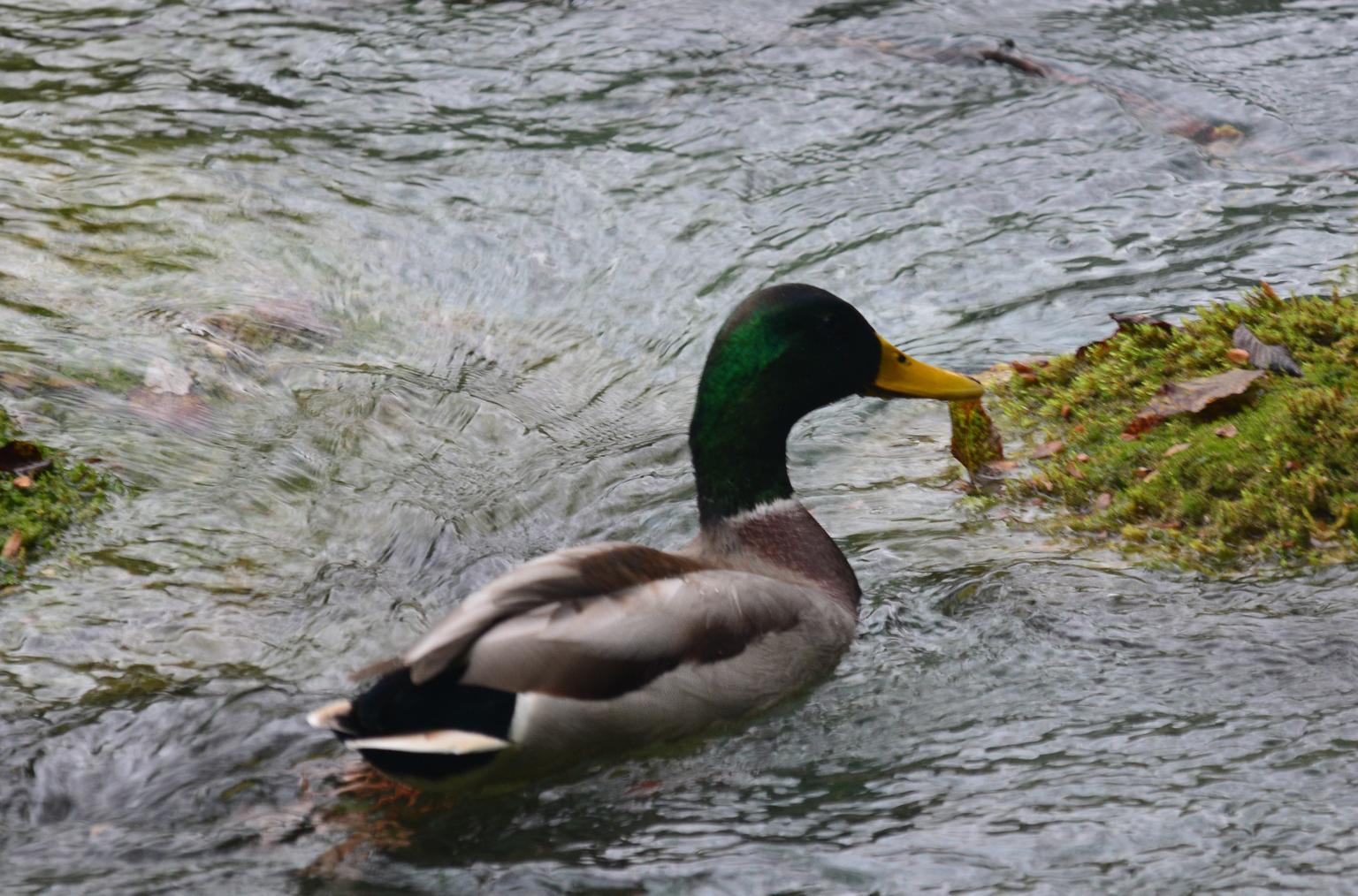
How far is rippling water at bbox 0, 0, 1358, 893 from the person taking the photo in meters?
4.08

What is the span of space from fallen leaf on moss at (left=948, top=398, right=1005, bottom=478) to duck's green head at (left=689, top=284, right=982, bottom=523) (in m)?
0.71

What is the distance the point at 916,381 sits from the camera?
565 cm

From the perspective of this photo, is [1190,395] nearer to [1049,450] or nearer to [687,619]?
[1049,450]

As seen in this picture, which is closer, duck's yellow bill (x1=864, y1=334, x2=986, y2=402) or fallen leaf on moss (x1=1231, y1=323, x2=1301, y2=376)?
duck's yellow bill (x1=864, y1=334, x2=986, y2=402)

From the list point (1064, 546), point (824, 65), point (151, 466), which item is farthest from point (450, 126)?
point (1064, 546)

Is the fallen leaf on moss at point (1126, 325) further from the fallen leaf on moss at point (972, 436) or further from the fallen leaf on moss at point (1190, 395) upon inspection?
the fallen leaf on moss at point (972, 436)

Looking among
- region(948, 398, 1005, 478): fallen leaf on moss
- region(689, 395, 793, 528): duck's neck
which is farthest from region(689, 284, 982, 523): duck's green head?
region(948, 398, 1005, 478): fallen leaf on moss

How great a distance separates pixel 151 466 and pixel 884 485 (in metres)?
2.87

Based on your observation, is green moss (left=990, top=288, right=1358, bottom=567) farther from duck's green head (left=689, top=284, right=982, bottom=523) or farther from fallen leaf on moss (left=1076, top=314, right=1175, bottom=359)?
duck's green head (left=689, top=284, right=982, bottom=523)

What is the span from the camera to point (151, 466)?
6215 millimetres

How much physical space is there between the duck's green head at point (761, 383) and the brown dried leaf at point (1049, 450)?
106cm

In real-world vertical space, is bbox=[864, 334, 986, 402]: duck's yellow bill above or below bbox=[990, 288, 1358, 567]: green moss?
above

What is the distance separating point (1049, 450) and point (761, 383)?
1413mm

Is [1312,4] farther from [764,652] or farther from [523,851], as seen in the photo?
[523,851]
